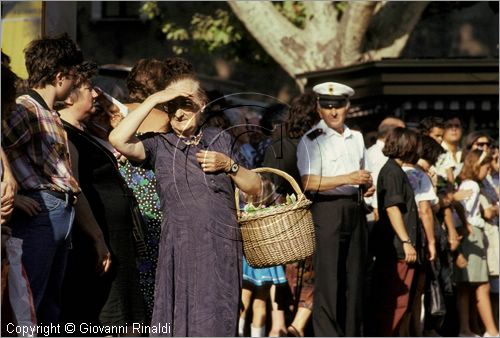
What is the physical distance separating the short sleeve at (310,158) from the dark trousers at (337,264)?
27cm

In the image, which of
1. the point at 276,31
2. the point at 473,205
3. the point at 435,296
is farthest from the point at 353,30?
the point at 435,296

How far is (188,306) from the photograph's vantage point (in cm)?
671

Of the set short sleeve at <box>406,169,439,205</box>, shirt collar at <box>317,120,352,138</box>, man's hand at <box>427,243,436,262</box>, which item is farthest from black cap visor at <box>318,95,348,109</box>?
man's hand at <box>427,243,436,262</box>

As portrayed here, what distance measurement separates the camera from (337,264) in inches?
382

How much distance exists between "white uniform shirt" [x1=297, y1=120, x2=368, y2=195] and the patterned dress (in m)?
2.24

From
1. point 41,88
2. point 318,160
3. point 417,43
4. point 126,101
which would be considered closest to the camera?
point 41,88

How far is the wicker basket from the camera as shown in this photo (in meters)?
6.89

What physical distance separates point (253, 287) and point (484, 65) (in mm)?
8533

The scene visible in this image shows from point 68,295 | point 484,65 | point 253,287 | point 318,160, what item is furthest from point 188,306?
point 484,65

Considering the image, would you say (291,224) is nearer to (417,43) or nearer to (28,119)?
(28,119)

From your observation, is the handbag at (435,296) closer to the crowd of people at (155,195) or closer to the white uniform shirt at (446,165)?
the crowd of people at (155,195)

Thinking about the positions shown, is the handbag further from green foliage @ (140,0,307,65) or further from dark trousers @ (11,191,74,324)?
green foliage @ (140,0,307,65)

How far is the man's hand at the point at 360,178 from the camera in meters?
9.45

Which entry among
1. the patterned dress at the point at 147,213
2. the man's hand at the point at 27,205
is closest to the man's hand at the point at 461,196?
the patterned dress at the point at 147,213
